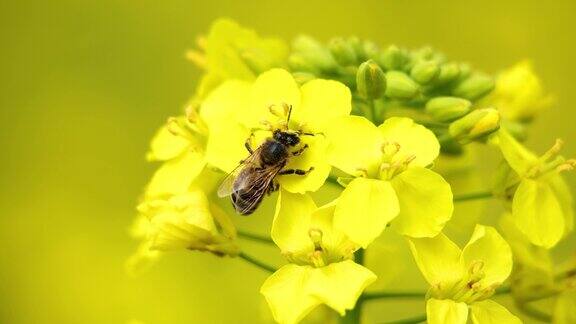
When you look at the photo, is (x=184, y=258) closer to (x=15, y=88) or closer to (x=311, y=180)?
(x=15, y=88)

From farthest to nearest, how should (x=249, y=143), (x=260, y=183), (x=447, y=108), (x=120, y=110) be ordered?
(x=120, y=110)
(x=447, y=108)
(x=249, y=143)
(x=260, y=183)

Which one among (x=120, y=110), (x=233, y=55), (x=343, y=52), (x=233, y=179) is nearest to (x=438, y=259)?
(x=233, y=179)

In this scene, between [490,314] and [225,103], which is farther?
[225,103]

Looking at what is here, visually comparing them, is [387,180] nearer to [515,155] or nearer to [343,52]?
[515,155]

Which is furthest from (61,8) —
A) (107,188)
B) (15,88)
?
(107,188)

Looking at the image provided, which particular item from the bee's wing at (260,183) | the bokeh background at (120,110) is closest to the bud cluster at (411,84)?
the bee's wing at (260,183)

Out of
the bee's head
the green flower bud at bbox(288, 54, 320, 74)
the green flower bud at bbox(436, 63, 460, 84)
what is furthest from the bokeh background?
the bee's head

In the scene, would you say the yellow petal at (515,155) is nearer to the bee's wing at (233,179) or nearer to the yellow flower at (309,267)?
the yellow flower at (309,267)
